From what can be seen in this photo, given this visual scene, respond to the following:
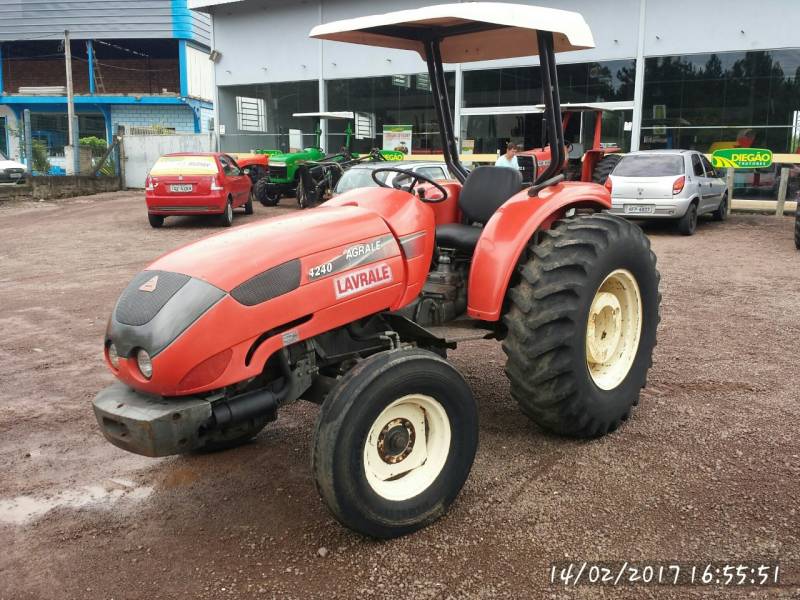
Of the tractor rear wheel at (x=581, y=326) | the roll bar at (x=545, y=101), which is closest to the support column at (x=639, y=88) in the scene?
the roll bar at (x=545, y=101)

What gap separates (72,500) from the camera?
3.48 meters

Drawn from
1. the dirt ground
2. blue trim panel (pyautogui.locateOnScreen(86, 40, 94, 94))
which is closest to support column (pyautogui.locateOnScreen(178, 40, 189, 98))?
blue trim panel (pyautogui.locateOnScreen(86, 40, 94, 94))

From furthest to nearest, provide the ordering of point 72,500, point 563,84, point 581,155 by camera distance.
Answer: point 563,84 < point 581,155 < point 72,500

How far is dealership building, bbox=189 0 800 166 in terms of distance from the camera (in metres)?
18.2

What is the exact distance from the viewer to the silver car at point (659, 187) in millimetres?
12922

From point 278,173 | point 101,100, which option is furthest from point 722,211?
point 101,100

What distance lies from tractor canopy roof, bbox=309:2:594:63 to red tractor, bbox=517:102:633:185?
868cm

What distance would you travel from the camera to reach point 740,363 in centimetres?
544

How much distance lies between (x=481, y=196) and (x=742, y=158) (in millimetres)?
16269

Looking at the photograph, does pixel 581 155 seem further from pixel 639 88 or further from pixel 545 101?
pixel 545 101

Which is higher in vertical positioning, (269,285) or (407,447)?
(269,285)

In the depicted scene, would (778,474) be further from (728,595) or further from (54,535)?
(54,535)

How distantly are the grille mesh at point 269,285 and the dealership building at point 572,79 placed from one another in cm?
1482

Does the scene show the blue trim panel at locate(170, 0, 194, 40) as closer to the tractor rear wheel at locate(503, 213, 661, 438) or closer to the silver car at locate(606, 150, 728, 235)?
the silver car at locate(606, 150, 728, 235)
